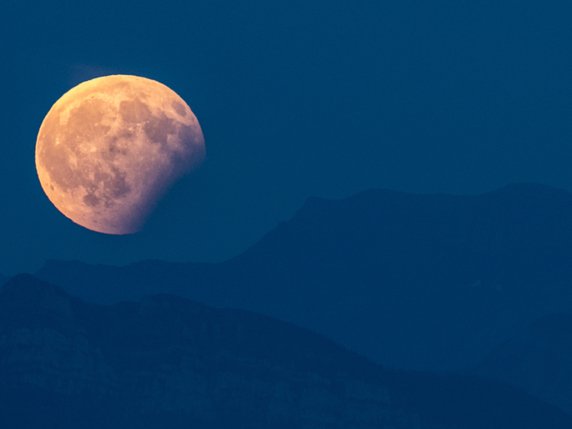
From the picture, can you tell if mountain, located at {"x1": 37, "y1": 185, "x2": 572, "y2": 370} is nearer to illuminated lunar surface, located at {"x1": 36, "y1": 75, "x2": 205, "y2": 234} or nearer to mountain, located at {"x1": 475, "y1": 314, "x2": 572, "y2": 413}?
mountain, located at {"x1": 475, "y1": 314, "x2": 572, "y2": 413}

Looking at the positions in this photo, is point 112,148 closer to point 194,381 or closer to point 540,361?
point 194,381

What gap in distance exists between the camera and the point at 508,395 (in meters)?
59.0

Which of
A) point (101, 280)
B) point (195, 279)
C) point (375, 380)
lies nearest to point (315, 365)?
point (375, 380)

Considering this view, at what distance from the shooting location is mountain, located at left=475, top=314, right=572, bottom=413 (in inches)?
2516

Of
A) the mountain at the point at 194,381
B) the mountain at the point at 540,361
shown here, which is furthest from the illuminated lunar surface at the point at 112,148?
the mountain at the point at 540,361

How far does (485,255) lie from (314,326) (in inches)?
750

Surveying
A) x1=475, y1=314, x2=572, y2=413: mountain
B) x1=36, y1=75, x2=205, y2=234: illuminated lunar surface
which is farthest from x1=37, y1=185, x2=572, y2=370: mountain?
x1=36, y1=75, x2=205, y2=234: illuminated lunar surface

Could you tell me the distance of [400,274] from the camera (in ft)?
268

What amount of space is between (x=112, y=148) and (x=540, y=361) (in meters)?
41.2

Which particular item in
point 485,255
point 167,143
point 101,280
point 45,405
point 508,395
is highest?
point 485,255

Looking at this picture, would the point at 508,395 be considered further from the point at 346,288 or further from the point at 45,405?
the point at 45,405

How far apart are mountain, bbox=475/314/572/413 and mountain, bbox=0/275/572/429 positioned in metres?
4.68

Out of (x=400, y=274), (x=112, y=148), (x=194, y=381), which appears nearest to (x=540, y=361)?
(x=400, y=274)

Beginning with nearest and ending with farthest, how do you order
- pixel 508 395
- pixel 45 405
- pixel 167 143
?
pixel 167 143, pixel 45 405, pixel 508 395
